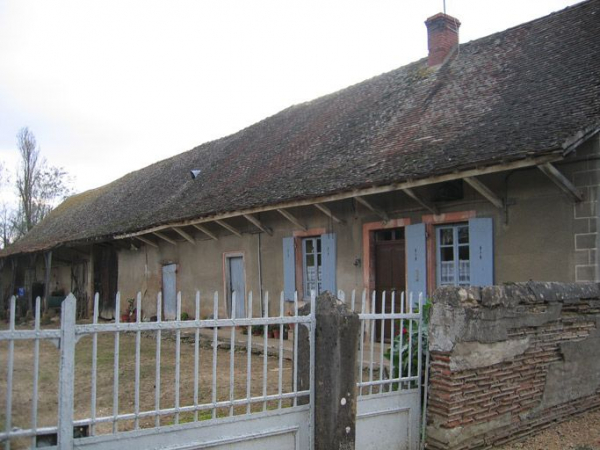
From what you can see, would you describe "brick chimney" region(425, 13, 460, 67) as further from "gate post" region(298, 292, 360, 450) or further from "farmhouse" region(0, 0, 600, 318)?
"gate post" region(298, 292, 360, 450)

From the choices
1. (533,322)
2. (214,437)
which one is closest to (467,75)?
(533,322)

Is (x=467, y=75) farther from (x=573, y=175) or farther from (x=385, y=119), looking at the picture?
(x=573, y=175)

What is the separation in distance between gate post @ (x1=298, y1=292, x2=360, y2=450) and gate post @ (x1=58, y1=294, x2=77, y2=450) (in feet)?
5.69

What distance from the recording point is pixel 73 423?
314cm

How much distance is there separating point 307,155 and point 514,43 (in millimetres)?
4927

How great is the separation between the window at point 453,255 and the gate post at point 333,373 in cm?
489

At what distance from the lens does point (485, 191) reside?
8.00m

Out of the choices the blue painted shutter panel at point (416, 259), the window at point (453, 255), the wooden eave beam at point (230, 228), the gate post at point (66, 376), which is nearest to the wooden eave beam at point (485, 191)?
the window at point (453, 255)

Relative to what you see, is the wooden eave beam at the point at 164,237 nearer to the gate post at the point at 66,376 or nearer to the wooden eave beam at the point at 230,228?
the wooden eave beam at the point at 230,228

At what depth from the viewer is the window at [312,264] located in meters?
A: 11.3

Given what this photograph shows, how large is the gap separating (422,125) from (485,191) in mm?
2599

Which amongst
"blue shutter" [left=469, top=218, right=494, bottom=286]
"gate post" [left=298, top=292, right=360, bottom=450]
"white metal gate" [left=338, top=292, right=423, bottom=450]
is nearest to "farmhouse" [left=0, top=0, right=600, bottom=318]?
"blue shutter" [left=469, top=218, right=494, bottom=286]

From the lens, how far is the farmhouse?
756 centimetres

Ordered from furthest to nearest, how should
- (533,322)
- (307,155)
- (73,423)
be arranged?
1. (307,155)
2. (533,322)
3. (73,423)
